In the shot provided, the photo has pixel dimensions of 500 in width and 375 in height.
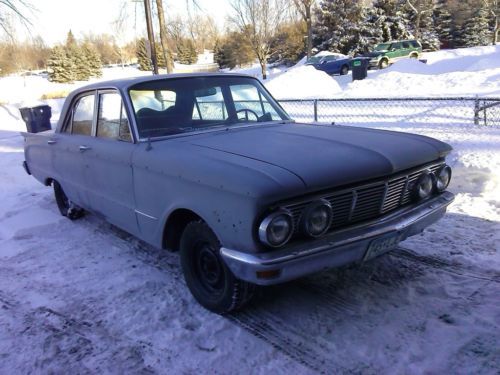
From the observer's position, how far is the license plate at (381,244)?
298 centimetres

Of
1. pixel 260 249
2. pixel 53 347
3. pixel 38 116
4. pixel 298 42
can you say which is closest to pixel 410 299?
pixel 260 249

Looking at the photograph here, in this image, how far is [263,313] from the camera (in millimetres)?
3311

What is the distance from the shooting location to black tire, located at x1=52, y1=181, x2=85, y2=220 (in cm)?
560

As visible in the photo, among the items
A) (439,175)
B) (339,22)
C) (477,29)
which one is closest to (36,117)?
(439,175)

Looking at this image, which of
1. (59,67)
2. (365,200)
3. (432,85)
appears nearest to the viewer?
(365,200)

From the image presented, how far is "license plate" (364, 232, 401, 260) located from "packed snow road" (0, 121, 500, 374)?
461 mm

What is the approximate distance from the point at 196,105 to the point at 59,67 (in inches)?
2222

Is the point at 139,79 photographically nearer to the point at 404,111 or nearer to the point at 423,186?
the point at 423,186

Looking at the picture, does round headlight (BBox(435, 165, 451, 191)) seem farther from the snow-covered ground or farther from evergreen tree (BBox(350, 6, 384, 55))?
evergreen tree (BBox(350, 6, 384, 55))

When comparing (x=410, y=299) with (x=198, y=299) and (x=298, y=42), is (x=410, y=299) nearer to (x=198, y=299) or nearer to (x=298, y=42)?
(x=198, y=299)

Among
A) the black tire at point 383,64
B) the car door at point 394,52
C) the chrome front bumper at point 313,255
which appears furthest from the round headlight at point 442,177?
the car door at point 394,52

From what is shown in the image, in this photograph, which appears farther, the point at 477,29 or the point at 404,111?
the point at 477,29

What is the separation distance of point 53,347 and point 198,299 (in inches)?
40.5

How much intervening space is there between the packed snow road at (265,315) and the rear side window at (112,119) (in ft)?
3.98
